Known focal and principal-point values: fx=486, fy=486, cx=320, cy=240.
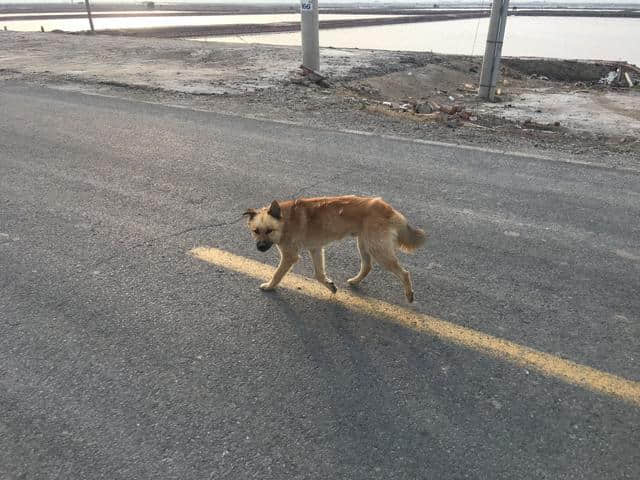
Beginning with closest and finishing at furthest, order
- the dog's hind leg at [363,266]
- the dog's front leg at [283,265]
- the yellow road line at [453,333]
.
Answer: the yellow road line at [453,333]
the dog's front leg at [283,265]
the dog's hind leg at [363,266]

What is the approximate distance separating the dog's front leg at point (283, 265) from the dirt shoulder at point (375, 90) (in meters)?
5.27

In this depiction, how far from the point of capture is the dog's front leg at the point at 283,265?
3877mm

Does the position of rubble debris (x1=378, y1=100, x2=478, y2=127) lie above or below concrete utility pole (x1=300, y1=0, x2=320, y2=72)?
below

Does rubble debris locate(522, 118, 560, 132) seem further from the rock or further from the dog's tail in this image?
the dog's tail

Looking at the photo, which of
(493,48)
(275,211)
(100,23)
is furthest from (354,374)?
(100,23)

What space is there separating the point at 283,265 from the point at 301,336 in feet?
2.24

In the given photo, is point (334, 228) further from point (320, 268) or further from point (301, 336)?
point (301, 336)

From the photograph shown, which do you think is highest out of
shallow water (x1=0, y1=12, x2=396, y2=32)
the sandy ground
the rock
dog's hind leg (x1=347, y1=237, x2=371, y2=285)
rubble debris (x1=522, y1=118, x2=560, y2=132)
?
shallow water (x1=0, y1=12, x2=396, y2=32)

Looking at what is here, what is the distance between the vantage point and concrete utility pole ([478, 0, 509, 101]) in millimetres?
12750

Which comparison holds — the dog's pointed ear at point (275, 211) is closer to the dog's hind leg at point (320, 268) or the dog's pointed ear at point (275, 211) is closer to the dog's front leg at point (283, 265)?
the dog's front leg at point (283, 265)

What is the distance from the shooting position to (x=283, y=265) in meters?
3.92

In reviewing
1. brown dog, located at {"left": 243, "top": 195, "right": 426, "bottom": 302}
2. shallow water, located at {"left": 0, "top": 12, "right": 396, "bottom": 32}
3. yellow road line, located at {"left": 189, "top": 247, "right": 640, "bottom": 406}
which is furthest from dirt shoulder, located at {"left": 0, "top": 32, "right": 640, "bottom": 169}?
shallow water, located at {"left": 0, "top": 12, "right": 396, "bottom": 32}

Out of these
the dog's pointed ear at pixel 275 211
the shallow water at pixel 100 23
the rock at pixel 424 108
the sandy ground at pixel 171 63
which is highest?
the shallow water at pixel 100 23

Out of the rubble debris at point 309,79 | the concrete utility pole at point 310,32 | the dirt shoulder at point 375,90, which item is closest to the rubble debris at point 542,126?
the dirt shoulder at point 375,90
